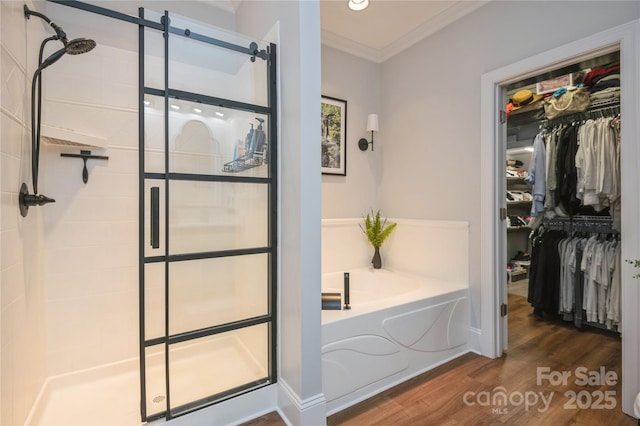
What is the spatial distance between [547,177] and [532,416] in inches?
89.9

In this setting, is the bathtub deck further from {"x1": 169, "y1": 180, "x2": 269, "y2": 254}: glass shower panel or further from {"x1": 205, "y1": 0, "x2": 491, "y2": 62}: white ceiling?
{"x1": 205, "y1": 0, "x2": 491, "y2": 62}: white ceiling

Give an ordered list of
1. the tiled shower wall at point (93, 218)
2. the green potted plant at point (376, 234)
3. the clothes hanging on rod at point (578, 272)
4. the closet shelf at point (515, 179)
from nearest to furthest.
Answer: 1. the tiled shower wall at point (93, 218)
2. the clothes hanging on rod at point (578, 272)
3. the green potted plant at point (376, 234)
4. the closet shelf at point (515, 179)

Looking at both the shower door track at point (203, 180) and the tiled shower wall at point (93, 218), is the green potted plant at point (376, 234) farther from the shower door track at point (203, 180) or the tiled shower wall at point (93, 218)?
the tiled shower wall at point (93, 218)

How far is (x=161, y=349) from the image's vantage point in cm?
141

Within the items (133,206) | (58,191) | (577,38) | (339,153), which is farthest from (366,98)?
(58,191)

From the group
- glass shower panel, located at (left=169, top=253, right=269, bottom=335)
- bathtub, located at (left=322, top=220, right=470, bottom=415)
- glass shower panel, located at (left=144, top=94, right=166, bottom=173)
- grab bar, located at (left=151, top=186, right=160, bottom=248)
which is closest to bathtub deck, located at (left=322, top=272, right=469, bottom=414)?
bathtub, located at (left=322, top=220, right=470, bottom=415)

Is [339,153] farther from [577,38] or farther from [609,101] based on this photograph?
[609,101]

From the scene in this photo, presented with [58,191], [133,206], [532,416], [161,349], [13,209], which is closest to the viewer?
[13,209]

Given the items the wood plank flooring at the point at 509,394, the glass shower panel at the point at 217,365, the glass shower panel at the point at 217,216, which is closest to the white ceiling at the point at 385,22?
the glass shower panel at the point at 217,216

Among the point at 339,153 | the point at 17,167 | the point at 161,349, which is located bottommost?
the point at 161,349

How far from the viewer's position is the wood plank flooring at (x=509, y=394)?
5.13 feet

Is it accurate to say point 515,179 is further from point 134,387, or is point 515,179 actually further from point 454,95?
point 134,387

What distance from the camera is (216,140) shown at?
1.56m

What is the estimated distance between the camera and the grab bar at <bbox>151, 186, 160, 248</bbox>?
1.34m
